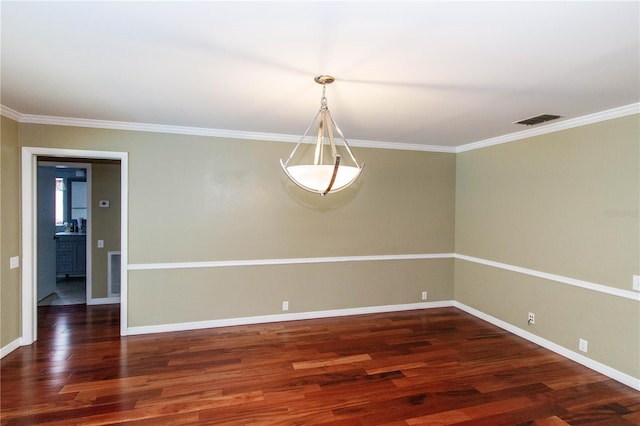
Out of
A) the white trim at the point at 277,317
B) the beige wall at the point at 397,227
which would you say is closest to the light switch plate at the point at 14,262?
the beige wall at the point at 397,227

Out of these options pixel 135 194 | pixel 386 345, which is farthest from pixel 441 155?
pixel 135 194

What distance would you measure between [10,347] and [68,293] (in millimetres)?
2614

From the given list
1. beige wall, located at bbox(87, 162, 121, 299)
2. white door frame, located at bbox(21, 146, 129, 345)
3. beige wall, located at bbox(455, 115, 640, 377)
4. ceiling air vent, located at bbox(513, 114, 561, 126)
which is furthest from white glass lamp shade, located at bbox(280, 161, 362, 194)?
beige wall, located at bbox(87, 162, 121, 299)

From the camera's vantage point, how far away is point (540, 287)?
3711 millimetres

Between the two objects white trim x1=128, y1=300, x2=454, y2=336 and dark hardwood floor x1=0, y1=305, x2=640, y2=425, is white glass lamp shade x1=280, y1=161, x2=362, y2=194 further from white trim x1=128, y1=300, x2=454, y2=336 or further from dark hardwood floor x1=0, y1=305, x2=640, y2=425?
white trim x1=128, y1=300, x2=454, y2=336

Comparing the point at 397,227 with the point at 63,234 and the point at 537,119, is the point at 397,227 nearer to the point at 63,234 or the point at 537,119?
the point at 537,119

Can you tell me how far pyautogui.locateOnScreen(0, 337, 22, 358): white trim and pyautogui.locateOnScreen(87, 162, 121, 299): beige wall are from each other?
1607mm

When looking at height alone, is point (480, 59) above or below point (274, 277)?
above

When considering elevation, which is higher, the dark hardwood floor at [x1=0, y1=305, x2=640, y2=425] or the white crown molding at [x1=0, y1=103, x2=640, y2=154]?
the white crown molding at [x1=0, y1=103, x2=640, y2=154]

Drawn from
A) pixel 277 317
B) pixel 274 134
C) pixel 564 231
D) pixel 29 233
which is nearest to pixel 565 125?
pixel 564 231

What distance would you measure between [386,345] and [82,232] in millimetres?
7153

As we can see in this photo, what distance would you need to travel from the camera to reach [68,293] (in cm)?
568

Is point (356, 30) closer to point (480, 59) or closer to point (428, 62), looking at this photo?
point (428, 62)

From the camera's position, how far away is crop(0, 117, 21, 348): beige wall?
3232 millimetres
